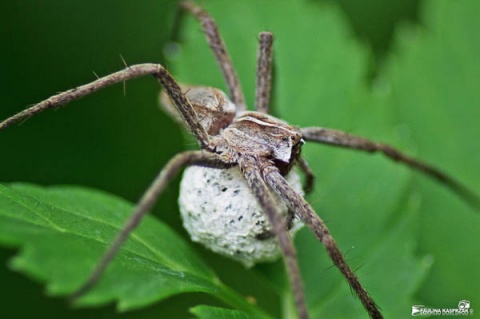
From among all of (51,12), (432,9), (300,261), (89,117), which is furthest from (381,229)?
(51,12)

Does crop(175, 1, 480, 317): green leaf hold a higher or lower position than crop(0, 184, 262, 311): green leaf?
higher

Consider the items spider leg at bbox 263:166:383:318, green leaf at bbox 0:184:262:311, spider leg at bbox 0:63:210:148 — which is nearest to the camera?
green leaf at bbox 0:184:262:311

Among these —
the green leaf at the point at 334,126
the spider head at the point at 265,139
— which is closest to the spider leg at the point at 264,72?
the green leaf at the point at 334,126

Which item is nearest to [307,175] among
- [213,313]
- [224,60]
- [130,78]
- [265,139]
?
[265,139]

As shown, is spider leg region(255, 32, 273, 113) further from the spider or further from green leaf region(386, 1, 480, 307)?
green leaf region(386, 1, 480, 307)

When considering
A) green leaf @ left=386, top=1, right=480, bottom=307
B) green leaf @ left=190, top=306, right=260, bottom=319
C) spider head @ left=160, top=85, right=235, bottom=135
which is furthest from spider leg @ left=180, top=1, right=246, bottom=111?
green leaf @ left=190, top=306, right=260, bottom=319

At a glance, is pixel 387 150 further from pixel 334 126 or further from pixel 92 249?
pixel 92 249
